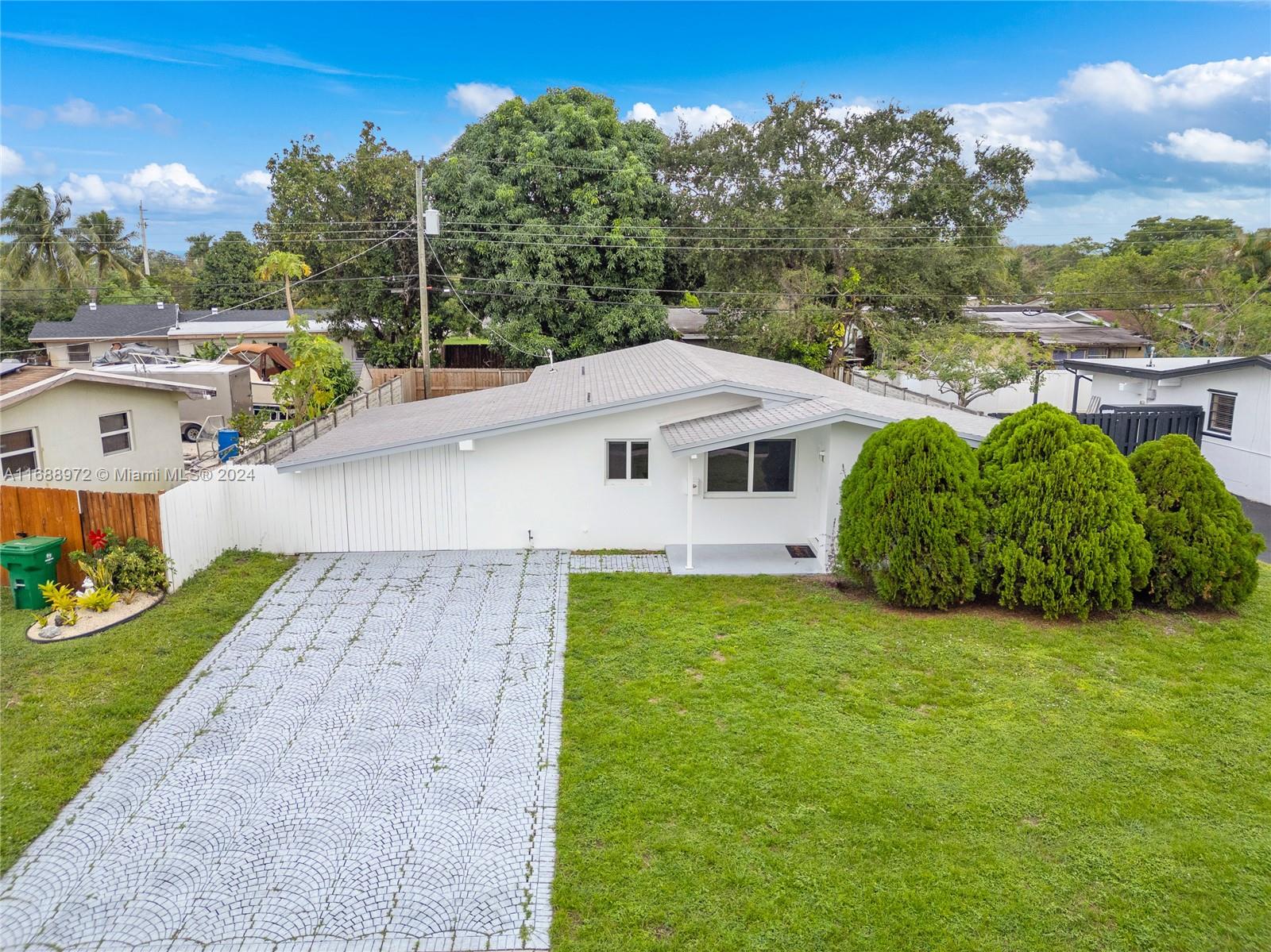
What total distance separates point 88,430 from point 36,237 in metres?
39.6

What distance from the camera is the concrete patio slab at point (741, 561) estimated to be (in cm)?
1150

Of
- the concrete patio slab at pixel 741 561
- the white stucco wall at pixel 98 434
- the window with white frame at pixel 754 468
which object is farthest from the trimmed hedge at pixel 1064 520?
the white stucco wall at pixel 98 434

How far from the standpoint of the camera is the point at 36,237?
4250 centimetres

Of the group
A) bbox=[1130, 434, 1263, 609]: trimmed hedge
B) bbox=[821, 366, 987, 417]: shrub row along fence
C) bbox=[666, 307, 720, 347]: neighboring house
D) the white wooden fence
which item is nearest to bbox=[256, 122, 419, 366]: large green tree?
bbox=[666, 307, 720, 347]: neighboring house

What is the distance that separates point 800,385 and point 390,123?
70.6 ft

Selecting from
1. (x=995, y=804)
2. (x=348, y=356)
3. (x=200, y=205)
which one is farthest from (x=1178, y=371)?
(x=200, y=205)

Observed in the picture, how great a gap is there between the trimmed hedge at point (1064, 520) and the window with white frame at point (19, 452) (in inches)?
586

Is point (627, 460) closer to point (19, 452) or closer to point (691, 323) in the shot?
point (19, 452)

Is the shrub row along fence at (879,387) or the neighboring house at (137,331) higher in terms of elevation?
the neighboring house at (137,331)

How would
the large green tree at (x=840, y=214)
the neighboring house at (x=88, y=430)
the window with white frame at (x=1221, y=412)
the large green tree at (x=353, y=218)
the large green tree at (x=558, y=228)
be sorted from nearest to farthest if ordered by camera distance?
the neighboring house at (x=88, y=430)
the window with white frame at (x=1221, y=412)
the large green tree at (x=558, y=228)
the large green tree at (x=840, y=214)
the large green tree at (x=353, y=218)

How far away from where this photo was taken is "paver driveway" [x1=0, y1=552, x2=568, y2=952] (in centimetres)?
484

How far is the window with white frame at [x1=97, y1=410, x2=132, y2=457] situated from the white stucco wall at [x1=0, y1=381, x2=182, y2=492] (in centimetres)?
7

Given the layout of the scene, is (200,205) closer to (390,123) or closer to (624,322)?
(390,123)

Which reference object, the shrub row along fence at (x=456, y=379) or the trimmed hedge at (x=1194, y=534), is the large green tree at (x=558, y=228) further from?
the trimmed hedge at (x=1194, y=534)
